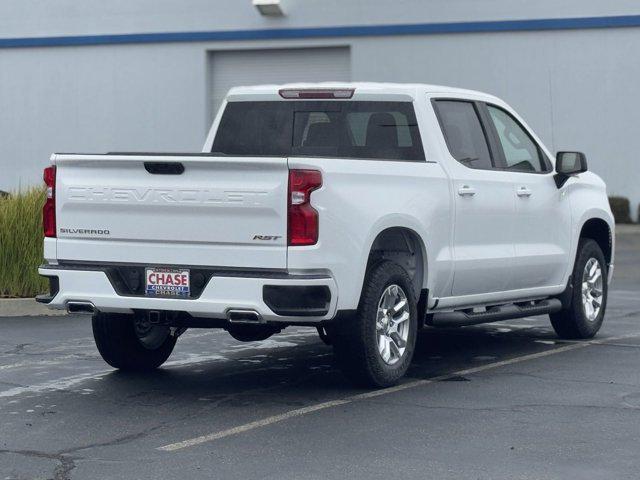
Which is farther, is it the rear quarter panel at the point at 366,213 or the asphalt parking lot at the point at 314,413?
the rear quarter panel at the point at 366,213

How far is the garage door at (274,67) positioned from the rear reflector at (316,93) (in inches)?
758

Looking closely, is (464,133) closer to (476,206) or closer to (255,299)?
(476,206)

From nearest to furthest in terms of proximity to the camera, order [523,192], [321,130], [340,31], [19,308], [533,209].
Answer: [321,130] → [523,192] → [533,209] → [19,308] → [340,31]

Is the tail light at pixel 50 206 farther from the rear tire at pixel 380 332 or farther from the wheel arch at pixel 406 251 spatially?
the wheel arch at pixel 406 251

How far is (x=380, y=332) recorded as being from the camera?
9008 millimetres

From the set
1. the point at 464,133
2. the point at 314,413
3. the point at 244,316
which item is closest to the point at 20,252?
the point at 464,133

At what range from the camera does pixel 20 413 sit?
833 centimetres

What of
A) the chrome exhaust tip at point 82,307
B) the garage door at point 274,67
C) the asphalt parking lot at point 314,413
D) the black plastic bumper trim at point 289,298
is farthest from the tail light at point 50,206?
the garage door at point 274,67

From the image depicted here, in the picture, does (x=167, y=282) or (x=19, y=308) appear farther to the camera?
(x=19, y=308)

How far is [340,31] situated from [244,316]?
21.4 metres

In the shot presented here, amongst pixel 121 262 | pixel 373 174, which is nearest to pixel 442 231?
pixel 373 174

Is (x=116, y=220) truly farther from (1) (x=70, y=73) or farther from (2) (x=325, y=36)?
(1) (x=70, y=73)

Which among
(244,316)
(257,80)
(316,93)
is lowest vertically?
(244,316)

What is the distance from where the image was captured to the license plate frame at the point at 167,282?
8.55m
